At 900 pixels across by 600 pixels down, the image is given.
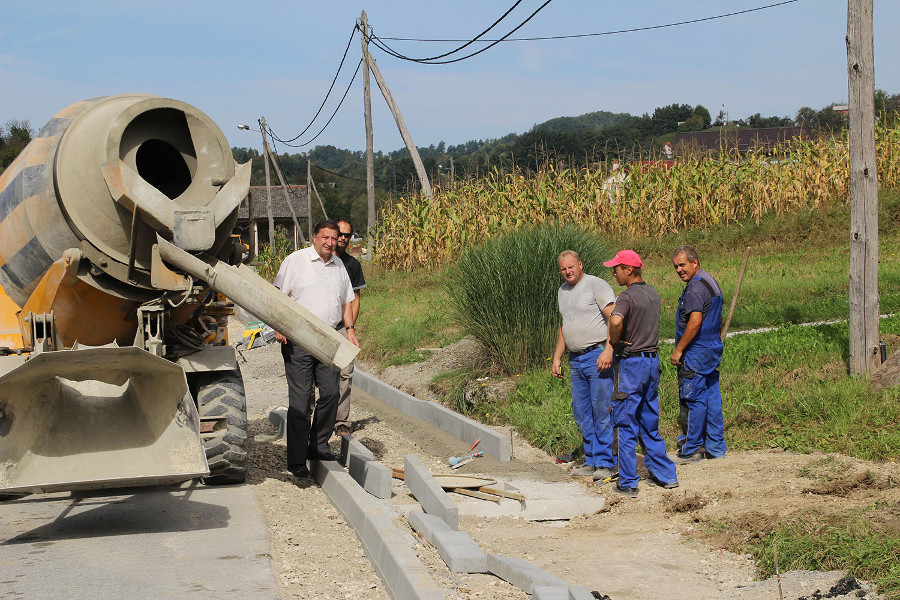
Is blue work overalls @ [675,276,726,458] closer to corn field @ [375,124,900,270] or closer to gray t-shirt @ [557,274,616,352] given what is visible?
gray t-shirt @ [557,274,616,352]

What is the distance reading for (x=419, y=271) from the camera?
24688mm

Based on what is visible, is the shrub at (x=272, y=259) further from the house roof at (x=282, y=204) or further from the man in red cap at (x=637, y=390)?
the house roof at (x=282, y=204)

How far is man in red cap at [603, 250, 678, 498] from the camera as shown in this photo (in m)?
7.40

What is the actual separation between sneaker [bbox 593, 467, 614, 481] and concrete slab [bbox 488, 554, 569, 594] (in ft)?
8.47

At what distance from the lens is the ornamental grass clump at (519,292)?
436 inches

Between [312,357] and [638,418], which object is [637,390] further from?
[312,357]

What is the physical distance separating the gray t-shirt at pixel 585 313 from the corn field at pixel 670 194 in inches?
490

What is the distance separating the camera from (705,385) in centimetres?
816

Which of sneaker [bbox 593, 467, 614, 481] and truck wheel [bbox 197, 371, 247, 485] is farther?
sneaker [bbox 593, 467, 614, 481]

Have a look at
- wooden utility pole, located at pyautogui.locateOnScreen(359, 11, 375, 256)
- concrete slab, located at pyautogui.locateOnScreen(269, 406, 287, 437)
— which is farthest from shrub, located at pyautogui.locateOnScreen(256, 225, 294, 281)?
concrete slab, located at pyautogui.locateOnScreen(269, 406, 287, 437)

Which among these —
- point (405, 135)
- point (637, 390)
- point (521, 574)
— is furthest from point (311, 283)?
point (405, 135)

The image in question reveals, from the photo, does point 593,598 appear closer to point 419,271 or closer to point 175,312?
point 175,312

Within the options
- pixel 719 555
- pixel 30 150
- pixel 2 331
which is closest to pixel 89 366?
pixel 2 331

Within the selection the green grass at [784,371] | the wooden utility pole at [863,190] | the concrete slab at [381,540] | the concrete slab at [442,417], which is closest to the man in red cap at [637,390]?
the green grass at [784,371]
